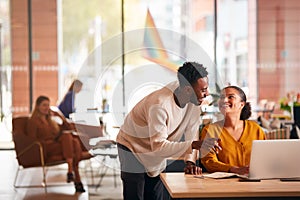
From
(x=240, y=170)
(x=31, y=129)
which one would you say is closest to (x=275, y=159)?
(x=240, y=170)

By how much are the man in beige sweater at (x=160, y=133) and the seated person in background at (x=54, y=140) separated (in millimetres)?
3145

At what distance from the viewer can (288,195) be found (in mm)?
3293

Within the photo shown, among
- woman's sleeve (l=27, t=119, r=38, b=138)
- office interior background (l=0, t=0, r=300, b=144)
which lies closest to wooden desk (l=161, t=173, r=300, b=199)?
woman's sleeve (l=27, t=119, r=38, b=138)

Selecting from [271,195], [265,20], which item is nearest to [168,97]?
[271,195]

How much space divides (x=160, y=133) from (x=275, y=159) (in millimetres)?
620

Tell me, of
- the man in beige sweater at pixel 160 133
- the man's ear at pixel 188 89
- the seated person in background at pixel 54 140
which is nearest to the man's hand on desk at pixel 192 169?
the man in beige sweater at pixel 160 133

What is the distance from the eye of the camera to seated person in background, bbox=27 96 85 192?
734 centimetres

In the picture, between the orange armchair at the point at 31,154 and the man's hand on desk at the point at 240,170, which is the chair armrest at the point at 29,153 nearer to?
the orange armchair at the point at 31,154

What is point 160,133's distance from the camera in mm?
3662

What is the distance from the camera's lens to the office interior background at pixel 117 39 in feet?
34.7

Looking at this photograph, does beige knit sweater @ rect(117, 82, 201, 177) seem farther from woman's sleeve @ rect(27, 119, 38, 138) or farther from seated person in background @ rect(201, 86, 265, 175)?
woman's sleeve @ rect(27, 119, 38, 138)

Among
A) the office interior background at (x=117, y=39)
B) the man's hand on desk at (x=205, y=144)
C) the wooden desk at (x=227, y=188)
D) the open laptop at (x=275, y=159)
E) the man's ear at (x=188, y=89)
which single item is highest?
the office interior background at (x=117, y=39)

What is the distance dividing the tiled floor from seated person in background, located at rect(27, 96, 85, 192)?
18 centimetres

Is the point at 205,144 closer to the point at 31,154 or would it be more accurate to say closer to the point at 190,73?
the point at 190,73
